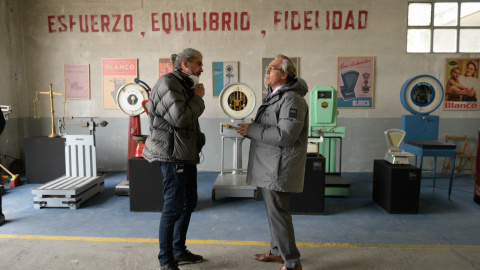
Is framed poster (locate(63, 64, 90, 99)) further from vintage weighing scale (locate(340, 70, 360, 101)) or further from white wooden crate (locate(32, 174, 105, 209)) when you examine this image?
vintage weighing scale (locate(340, 70, 360, 101))

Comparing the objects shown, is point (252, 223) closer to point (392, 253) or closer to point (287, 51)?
point (392, 253)

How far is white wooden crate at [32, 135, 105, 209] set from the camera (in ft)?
11.0

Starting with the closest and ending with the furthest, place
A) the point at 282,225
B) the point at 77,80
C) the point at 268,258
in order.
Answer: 1. the point at 282,225
2. the point at 268,258
3. the point at 77,80

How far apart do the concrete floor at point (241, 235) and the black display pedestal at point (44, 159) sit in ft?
2.39

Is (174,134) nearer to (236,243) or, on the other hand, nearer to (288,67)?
(288,67)

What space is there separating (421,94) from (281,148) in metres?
3.18

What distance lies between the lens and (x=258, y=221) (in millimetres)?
3004

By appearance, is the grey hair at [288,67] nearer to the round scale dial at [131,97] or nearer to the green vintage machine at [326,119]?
the green vintage machine at [326,119]

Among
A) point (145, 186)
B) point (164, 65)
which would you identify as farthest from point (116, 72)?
point (145, 186)

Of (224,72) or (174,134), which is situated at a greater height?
(224,72)

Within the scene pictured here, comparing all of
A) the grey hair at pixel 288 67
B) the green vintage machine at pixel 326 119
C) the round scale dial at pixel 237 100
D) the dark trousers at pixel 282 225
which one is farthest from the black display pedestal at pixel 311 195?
the grey hair at pixel 288 67

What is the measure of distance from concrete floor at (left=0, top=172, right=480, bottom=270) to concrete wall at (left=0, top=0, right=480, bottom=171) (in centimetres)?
177

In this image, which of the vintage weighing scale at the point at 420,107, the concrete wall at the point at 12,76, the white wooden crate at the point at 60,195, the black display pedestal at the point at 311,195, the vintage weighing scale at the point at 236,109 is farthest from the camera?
the concrete wall at the point at 12,76

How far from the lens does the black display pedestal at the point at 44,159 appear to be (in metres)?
4.42
